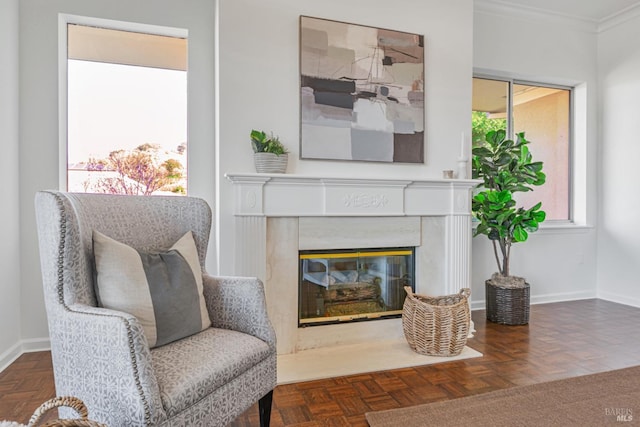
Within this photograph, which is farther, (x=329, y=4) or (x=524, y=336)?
(x=524, y=336)

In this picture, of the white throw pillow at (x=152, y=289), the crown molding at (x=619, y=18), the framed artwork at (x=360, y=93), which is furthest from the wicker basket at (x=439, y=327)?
the crown molding at (x=619, y=18)

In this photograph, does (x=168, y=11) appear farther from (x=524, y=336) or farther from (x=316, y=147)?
(x=524, y=336)

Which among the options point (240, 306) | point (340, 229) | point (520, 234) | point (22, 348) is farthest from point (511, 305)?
point (22, 348)

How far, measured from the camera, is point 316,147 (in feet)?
8.93

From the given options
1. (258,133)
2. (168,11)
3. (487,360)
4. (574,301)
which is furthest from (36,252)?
(574,301)

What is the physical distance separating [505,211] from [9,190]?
11.5 feet

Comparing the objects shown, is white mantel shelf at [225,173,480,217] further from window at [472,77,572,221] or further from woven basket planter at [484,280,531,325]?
window at [472,77,572,221]

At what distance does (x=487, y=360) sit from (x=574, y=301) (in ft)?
7.14

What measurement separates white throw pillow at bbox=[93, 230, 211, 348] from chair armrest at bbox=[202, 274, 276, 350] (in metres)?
0.08

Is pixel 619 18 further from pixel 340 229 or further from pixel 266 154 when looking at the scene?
pixel 266 154

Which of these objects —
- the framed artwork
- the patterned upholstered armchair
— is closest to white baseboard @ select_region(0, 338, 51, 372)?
the patterned upholstered armchair

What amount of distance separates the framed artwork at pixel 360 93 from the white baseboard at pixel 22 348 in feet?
7.14

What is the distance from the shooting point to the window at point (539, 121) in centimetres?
386

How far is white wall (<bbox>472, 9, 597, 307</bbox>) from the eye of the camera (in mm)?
3746
